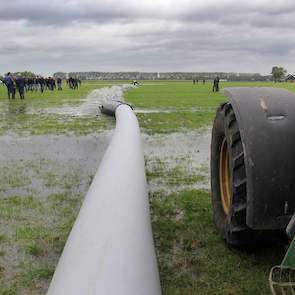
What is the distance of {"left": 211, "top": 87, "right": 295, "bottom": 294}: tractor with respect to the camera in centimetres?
338

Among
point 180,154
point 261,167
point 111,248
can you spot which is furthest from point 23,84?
point 111,248

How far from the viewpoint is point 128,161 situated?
4.81 m

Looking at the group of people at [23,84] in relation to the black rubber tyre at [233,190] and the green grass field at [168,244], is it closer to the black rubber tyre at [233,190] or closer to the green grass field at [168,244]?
the green grass field at [168,244]

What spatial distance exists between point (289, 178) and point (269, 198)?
200 millimetres

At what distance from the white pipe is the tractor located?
2.17 feet

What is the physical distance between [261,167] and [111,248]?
1.24 metres

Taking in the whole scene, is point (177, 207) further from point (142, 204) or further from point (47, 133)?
point (47, 133)

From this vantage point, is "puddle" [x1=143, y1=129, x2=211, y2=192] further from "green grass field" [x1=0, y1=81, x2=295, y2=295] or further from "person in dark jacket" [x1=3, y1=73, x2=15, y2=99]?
"person in dark jacket" [x1=3, y1=73, x2=15, y2=99]

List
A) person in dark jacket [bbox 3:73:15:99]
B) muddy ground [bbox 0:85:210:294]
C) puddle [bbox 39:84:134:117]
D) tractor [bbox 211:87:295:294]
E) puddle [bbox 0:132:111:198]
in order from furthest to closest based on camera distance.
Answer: person in dark jacket [bbox 3:73:15:99], puddle [bbox 39:84:134:117], puddle [bbox 0:132:111:198], muddy ground [bbox 0:85:210:294], tractor [bbox 211:87:295:294]

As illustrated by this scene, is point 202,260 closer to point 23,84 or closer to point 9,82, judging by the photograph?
point 9,82

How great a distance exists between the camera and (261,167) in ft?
11.2

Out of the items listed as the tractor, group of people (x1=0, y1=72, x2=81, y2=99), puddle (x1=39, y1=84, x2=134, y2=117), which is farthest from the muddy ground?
group of people (x1=0, y1=72, x2=81, y2=99)

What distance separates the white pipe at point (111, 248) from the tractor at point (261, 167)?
0.66 metres

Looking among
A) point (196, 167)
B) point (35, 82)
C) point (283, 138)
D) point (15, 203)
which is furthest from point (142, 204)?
point (35, 82)
